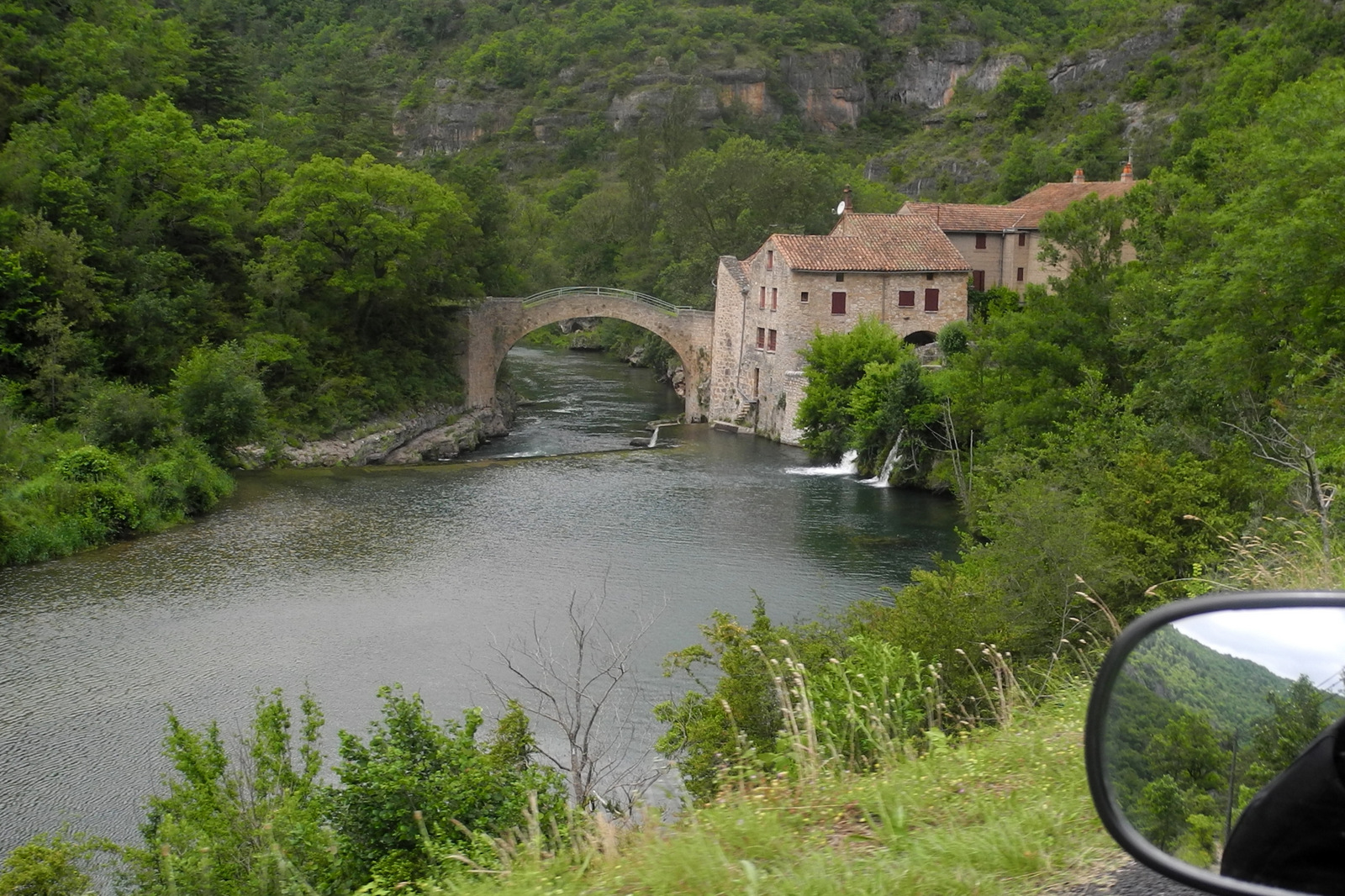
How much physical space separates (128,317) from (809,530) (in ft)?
60.2

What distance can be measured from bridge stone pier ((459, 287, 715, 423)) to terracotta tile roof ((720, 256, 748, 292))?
2.28 meters

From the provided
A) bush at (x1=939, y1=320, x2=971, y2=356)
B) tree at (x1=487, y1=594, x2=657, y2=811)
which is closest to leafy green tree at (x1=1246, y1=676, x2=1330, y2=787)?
tree at (x1=487, y1=594, x2=657, y2=811)

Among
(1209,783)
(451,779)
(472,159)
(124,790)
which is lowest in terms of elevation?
(124,790)

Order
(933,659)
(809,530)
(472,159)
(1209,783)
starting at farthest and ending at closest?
1. (472,159)
2. (809,530)
3. (933,659)
4. (1209,783)

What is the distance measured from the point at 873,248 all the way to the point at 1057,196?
903 cm

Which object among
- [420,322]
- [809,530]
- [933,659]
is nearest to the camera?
[933,659]

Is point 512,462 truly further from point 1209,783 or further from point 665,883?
point 1209,783

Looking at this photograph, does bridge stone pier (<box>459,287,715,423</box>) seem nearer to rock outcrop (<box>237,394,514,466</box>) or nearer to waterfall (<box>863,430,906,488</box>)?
rock outcrop (<box>237,394,514,466</box>)

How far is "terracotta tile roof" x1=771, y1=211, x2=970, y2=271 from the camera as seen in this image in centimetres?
3491

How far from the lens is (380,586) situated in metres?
19.0

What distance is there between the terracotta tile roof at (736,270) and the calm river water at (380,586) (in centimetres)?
909

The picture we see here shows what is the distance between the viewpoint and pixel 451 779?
8.20 meters

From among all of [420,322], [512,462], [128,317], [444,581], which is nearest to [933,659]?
[444,581]

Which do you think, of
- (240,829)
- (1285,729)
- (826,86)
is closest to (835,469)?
(240,829)
